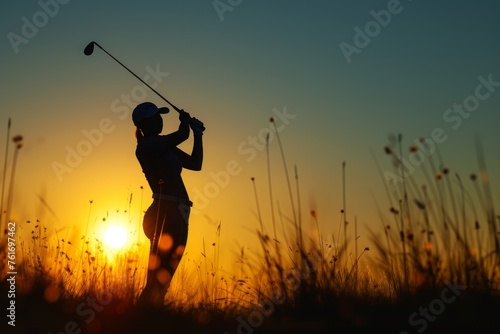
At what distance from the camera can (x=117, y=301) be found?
573 cm

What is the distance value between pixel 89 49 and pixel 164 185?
311 cm

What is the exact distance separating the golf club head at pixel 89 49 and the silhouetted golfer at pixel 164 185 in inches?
81.2

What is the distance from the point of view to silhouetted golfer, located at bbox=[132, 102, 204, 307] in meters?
6.40

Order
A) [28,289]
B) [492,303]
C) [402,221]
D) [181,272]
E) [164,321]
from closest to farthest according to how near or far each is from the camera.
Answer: [492,303], [402,221], [164,321], [28,289], [181,272]

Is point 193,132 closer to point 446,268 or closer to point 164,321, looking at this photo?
point 164,321

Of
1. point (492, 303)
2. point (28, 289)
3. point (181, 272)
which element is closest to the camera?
point (492, 303)

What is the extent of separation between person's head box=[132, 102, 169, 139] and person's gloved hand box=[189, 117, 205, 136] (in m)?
0.37

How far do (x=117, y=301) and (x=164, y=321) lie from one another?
0.59 meters

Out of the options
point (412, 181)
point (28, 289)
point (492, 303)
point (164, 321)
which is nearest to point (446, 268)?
point (492, 303)

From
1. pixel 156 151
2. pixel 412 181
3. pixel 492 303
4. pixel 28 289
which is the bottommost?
pixel 492 303

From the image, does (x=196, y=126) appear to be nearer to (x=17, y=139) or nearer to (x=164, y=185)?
(x=164, y=185)

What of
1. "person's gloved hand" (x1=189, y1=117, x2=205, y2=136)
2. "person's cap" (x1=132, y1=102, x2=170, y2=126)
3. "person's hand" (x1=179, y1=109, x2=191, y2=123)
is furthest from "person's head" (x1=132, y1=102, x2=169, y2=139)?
"person's gloved hand" (x1=189, y1=117, x2=205, y2=136)

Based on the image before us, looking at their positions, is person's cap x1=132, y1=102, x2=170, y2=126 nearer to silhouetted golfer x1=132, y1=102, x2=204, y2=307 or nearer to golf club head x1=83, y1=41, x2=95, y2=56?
silhouetted golfer x1=132, y1=102, x2=204, y2=307

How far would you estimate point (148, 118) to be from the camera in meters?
7.04
